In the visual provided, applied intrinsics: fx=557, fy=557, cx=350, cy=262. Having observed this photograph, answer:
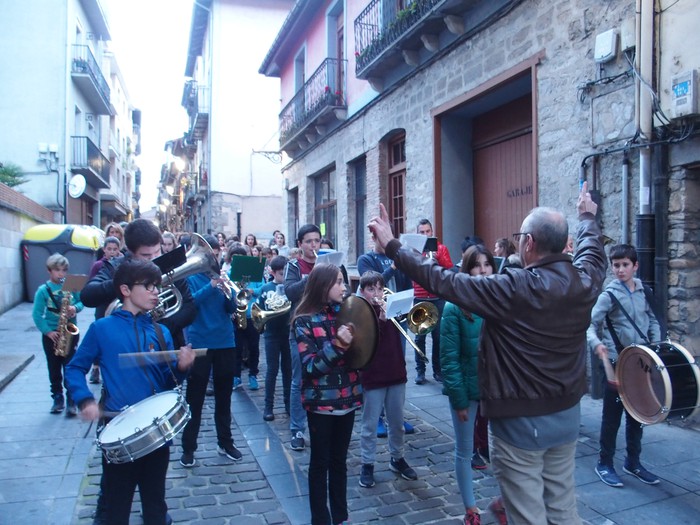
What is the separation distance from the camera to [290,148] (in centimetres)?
1730

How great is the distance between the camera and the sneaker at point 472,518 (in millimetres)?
3436

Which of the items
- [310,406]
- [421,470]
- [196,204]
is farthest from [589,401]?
[196,204]

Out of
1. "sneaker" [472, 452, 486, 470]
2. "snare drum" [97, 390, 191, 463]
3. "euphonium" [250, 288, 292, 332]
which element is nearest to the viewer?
"snare drum" [97, 390, 191, 463]

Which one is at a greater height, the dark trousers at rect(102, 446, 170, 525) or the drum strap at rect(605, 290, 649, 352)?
the drum strap at rect(605, 290, 649, 352)

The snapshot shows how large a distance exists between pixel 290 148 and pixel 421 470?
1411 centimetres

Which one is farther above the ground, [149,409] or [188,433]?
[149,409]

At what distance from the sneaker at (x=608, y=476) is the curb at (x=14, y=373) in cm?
638

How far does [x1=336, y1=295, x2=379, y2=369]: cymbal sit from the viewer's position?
9.86ft

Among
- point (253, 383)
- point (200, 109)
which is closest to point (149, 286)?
point (253, 383)

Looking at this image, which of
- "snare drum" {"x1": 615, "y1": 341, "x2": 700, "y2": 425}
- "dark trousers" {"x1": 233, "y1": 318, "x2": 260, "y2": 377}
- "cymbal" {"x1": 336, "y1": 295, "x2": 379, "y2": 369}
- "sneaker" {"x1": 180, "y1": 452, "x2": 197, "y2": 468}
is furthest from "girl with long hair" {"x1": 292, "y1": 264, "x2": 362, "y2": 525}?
"dark trousers" {"x1": 233, "y1": 318, "x2": 260, "y2": 377}

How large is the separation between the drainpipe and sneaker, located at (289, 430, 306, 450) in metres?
3.72

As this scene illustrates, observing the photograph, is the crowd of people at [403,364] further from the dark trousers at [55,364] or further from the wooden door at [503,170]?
the wooden door at [503,170]

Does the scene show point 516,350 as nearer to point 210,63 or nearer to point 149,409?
point 149,409

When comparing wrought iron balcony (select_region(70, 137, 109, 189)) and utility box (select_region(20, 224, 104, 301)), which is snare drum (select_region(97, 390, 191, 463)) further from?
wrought iron balcony (select_region(70, 137, 109, 189))
